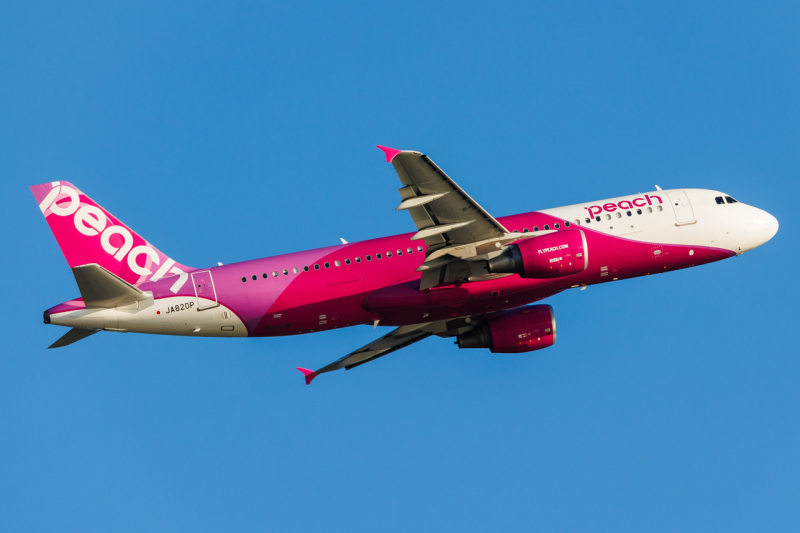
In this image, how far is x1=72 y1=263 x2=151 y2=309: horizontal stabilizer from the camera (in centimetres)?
3184

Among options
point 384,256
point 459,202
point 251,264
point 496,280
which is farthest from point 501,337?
point 251,264

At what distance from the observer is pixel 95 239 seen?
36.3m

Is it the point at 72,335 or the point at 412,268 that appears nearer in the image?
the point at 72,335

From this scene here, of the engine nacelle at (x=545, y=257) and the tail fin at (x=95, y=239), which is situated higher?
the tail fin at (x=95, y=239)

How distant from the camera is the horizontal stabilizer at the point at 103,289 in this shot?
31.8m

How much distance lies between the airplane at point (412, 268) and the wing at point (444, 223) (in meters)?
0.06

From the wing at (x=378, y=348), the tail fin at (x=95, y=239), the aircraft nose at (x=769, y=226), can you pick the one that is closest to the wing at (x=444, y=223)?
the wing at (x=378, y=348)

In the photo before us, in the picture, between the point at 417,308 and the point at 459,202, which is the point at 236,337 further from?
the point at 459,202

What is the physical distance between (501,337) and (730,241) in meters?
11.3

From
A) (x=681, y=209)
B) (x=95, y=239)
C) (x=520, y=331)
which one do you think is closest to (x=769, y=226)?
(x=681, y=209)

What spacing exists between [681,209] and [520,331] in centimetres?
907

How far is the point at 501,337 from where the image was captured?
1542 inches

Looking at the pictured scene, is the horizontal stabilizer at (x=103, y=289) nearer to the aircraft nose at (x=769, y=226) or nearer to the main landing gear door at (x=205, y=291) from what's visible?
the main landing gear door at (x=205, y=291)

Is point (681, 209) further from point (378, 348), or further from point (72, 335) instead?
point (72, 335)
